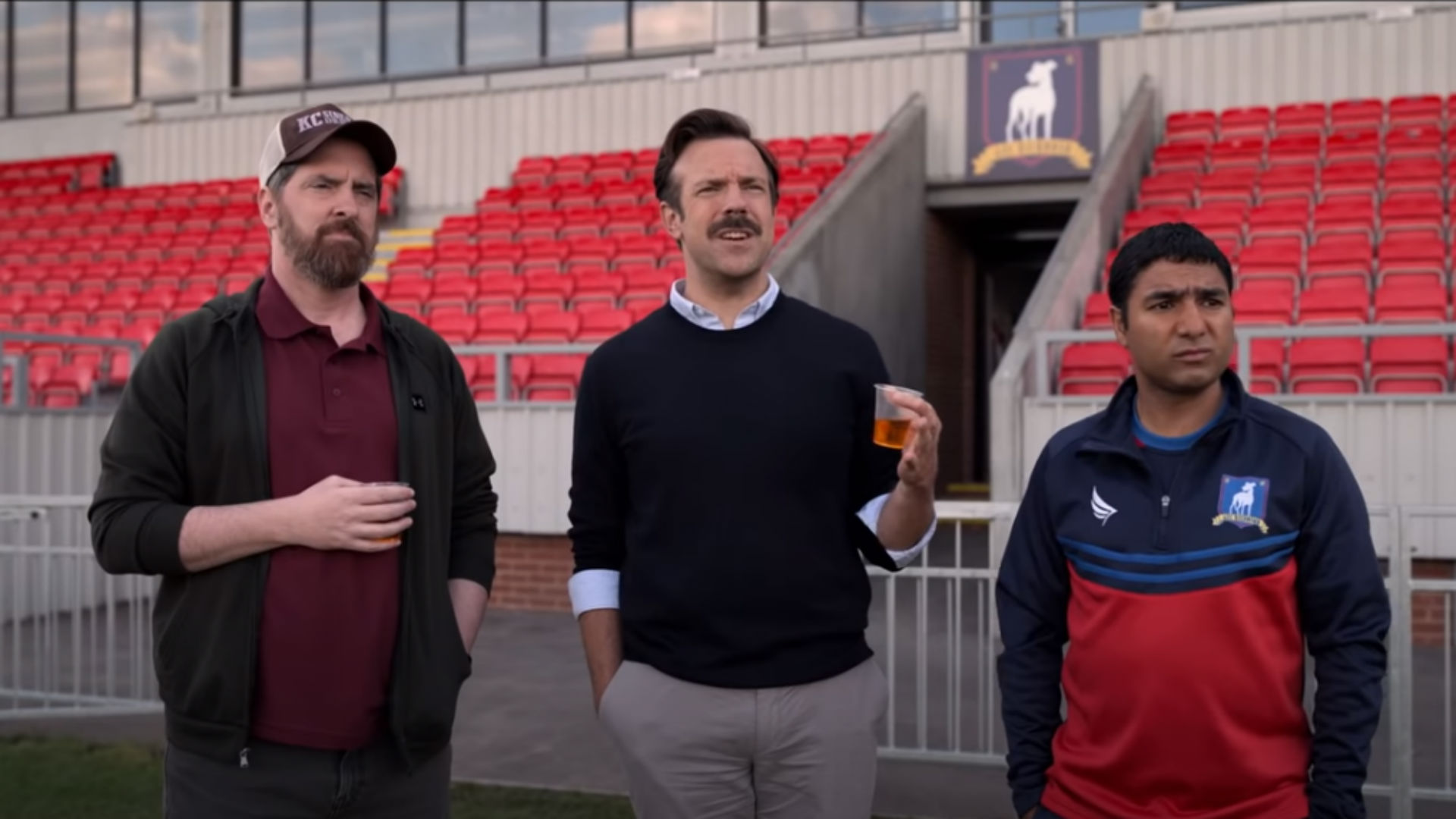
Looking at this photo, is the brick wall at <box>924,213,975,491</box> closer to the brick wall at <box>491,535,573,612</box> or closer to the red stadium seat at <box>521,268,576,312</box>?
the red stadium seat at <box>521,268,576,312</box>

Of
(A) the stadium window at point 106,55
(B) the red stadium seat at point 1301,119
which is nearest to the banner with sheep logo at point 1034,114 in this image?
(B) the red stadium seat at point 1301,119

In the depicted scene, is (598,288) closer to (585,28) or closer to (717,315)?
(585,28)

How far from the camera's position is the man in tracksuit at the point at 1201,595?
2051mm

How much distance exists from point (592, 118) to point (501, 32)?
3120mm

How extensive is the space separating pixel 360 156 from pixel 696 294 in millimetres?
643

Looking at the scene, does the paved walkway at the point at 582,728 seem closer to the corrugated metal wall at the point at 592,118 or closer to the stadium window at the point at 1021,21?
the corrugated metal wall at the point at 592,118

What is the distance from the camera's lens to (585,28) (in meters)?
17.7

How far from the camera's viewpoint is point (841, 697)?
7.53 ft

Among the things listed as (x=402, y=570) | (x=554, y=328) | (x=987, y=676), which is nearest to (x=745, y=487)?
(x=402, y=570)

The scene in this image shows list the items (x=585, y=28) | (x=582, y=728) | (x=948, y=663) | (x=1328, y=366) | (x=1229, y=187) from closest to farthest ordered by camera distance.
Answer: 1. (x=948, y=663)
2. (x=582, y=728)
3. (x=1328, y=366)
4. (x=1229, y=187)
5. (x=585, y=28)

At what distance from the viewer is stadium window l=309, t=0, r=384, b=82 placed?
1867 centimetres

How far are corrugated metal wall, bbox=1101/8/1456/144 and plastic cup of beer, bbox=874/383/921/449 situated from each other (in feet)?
40.3

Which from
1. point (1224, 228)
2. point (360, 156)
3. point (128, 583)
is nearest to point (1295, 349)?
point (1224, 228)

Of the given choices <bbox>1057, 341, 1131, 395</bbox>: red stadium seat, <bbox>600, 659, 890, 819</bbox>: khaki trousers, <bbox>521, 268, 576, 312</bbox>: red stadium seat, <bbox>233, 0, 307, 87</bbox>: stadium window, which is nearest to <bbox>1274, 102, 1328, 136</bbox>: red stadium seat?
<bbox>1057, 341, 1131, 395</bbox>: red stadium seat
